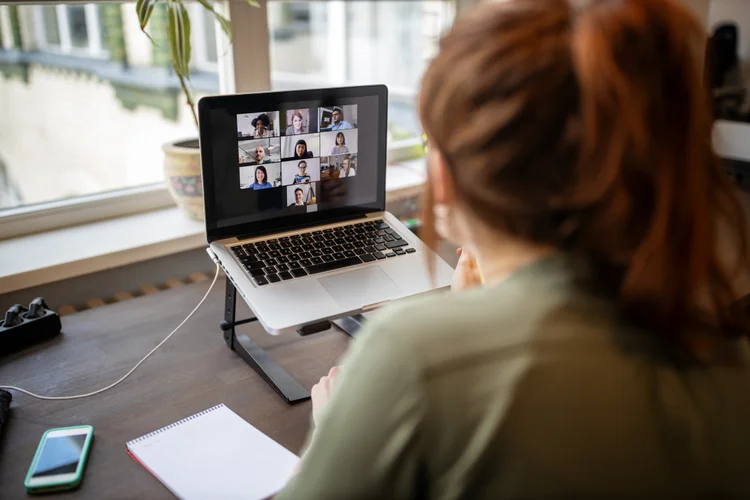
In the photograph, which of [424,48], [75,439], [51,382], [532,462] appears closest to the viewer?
[532,462]

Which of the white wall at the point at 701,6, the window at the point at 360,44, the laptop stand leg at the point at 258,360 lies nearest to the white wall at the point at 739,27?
the white wall at the point at 701,6

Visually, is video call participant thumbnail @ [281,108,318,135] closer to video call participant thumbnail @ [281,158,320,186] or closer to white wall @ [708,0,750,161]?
video call participant thumbnail @ [281,158,320,186]

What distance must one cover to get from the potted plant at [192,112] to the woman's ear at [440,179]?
987 mm

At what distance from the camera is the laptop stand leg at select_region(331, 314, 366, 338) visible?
53.9 inches

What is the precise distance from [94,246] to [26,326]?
353 mm

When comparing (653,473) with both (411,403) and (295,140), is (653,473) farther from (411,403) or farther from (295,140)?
(295,140)

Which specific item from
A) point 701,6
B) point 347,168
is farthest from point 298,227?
point 701,6

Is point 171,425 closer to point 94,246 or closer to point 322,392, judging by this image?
point 322,392

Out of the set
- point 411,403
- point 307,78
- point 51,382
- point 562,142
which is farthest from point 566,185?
point 307,78

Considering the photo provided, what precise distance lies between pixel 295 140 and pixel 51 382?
599 millimetres

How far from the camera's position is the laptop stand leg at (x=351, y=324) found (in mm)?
1370

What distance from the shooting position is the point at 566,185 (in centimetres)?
57

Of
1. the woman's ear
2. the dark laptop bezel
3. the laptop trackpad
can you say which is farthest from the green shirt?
the dark laptop bezel

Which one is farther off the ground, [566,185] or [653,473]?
[566,185]
